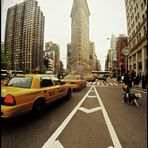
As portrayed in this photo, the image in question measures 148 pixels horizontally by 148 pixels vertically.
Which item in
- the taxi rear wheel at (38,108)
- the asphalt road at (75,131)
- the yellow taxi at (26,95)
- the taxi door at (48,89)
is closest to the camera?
the asphalt road at (75,131)

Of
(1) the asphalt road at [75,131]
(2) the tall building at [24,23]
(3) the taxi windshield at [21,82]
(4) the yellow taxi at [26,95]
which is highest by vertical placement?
(2) the tall building at [24,23]

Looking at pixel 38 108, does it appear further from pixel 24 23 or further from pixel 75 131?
pixel 24 23

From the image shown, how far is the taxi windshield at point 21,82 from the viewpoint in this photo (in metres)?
6.00

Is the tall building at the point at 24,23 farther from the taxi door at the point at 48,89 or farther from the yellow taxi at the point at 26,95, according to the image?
the taxi door at the point at 48,89

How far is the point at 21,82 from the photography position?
6129mm

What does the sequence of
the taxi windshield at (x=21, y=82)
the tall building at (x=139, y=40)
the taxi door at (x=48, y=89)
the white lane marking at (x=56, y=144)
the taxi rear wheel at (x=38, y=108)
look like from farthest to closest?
the tall building at (x=139, y=40), the taxi door at (x=48, y=89), the taxi windshield at (x=21, y=82), the taxi rear wheel at (x=38, y=108), the white lane marking at (x=56, y=144)

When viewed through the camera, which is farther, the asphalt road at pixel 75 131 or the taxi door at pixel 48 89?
the taxi door at pixel 48 89

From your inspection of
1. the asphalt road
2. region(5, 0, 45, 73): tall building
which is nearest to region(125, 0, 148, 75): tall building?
region(5, 0, 45, 73): tall building

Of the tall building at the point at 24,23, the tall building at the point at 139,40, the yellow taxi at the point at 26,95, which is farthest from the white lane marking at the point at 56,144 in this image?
the tall building at the point at 139,40

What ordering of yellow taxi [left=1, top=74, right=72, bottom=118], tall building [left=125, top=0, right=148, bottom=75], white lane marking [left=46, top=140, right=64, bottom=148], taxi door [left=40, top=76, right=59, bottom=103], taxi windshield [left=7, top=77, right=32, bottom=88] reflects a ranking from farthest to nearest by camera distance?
tall building [left=125, top=0, right=148, bottom=75] → taxi door [left=40, top=76, right=59, bottom=103] → taxi windshield [left=7, top=77, right=32, bottom=88] → yellow taxi [left=1, top=74, right=72, bottom=118] → white lane marking [left=46, top=140, right=64, bottom=148]

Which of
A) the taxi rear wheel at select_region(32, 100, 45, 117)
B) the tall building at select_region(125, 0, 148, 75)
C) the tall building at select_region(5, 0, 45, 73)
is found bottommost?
the taxi rear wheel at select_region(32, 100, 45, 117)

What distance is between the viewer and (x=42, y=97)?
6.29m

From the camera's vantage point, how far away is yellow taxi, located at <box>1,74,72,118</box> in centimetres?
479

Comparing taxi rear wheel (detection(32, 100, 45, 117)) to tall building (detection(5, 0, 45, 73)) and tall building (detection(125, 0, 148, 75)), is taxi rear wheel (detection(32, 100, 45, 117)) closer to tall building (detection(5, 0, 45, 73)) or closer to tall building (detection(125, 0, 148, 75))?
tall building (detection(5, 0, 45, 73))
